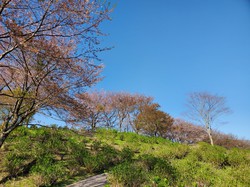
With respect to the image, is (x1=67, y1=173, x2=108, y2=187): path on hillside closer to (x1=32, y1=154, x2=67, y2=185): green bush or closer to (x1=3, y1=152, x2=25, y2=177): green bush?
(x1=32, y1=154, x2=67, y2=185): green bush

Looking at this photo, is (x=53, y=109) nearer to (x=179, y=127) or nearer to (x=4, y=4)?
(x=4, y=4)

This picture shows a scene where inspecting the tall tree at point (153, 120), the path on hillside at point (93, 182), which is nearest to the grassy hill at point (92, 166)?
the path on hillside at point (93, 182)

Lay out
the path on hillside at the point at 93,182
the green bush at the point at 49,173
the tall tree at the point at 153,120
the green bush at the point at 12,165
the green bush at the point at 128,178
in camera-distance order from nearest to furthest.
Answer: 1. the green bush at the point at 128,178
2. the green bush at the point at 49,173
3. the path on hillside at the point at 93,182
4. the green bush at the point at 12,165
5. the tall tree at the point at 153,120

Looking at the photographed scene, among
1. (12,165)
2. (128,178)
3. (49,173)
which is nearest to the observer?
(128,178)

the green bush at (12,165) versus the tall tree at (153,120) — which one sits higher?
the tall tree at (153,120)

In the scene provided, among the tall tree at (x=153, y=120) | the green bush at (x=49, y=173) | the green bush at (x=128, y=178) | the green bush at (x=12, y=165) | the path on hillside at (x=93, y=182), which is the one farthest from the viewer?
the tall tree at (x=153, y=120)

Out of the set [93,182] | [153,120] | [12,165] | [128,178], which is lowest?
[93,182]

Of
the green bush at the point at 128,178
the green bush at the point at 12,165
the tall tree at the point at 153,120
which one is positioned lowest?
the green bush at the point at 128,178

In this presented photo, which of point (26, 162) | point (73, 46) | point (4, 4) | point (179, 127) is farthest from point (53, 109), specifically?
point (179, 127)

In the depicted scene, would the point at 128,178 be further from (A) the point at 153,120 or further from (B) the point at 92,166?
(A) the point at 153,120

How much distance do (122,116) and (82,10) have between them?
90.1 feet

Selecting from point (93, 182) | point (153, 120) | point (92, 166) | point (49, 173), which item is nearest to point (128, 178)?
point (93, 182)

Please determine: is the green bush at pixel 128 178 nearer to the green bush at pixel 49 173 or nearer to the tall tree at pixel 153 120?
the green bush at pixel 49 173

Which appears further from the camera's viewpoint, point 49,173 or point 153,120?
point 153,120
